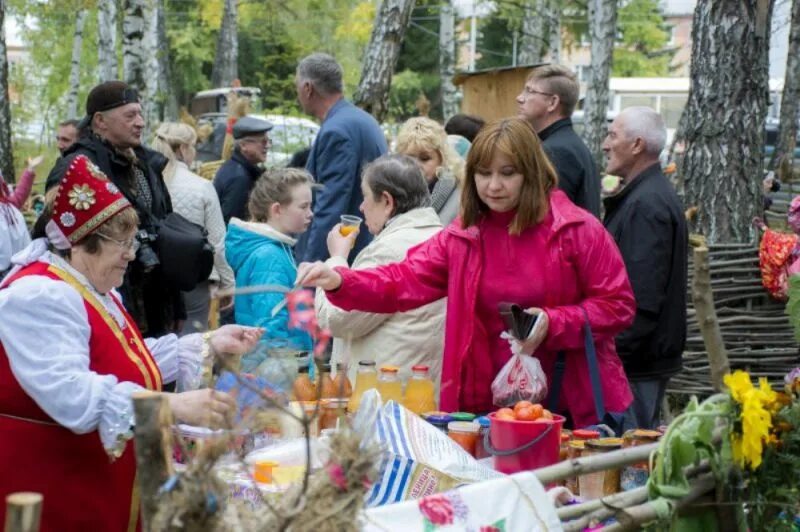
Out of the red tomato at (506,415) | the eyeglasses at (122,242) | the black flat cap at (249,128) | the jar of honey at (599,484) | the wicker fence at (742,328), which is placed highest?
the black flat cap at (249,128)

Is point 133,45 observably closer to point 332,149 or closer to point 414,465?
point 332,149

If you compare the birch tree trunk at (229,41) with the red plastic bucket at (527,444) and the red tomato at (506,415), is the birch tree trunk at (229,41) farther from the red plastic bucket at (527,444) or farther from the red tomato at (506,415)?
the red plastic bucket at (527,444)

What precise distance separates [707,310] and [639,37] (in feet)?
144

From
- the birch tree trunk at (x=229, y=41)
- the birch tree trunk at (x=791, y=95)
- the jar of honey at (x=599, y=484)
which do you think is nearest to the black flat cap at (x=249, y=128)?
the jar of honey at (x=599, y=484)

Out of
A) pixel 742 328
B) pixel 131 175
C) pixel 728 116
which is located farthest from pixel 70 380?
pixel 728 116

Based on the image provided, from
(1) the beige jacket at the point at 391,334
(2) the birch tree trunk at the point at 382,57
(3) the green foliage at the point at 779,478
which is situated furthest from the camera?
(2) the birch tree trunk at the point at 382,57

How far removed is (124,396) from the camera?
3.29 m

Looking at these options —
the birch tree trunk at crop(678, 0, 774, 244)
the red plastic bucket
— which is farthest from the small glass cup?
the birch tree trunk at crop(678, 0, 774, 244)

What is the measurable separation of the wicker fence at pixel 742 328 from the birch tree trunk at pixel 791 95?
9.83 meters

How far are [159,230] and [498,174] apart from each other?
2.55 meters

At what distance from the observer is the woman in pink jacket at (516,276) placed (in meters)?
4.21

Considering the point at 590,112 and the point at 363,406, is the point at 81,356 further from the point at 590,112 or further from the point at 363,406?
the point at 590,112

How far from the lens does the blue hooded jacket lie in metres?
6.00

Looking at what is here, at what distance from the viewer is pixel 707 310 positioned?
298cm
